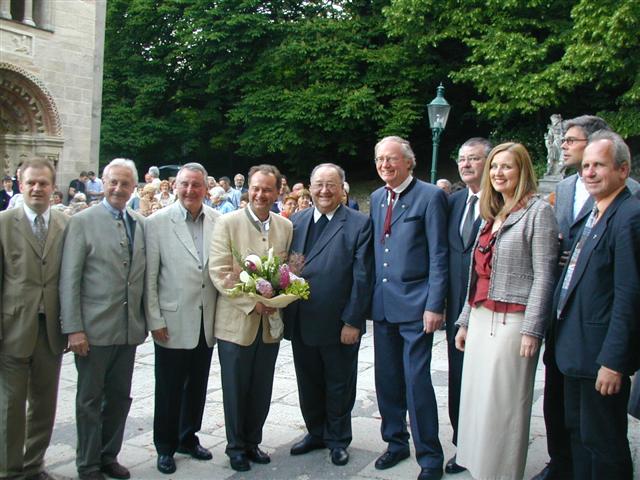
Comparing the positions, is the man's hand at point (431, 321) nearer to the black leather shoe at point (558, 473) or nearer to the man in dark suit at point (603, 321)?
the man in dark suit at point (603, 321)

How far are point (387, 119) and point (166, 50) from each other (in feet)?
36.7

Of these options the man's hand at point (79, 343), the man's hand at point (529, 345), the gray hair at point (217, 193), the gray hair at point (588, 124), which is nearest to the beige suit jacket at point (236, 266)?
the man's hand at point (79, 343)

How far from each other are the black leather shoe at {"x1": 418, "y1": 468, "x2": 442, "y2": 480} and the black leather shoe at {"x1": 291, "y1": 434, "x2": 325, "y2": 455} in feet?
2.74

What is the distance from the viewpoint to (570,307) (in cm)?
333

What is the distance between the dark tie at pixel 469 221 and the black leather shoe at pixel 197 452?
2204 millimetres

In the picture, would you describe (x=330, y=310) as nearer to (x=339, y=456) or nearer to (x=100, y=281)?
(x=339, y=456)

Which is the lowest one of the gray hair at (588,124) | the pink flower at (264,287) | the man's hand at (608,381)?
the man's hand at (608,381)

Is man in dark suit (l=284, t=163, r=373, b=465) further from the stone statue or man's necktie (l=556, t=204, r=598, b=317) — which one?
the stone statue

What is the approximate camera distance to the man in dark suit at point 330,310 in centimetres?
426

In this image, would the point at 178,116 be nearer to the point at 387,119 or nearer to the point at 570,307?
the point at 387,119

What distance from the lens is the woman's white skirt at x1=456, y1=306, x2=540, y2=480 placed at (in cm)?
357

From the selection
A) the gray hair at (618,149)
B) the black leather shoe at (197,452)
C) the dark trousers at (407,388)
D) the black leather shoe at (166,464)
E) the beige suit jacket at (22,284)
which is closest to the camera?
the gray hair at (618,149)

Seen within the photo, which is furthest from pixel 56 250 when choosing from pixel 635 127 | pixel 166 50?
pixel 166 50

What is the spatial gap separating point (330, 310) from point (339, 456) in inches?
38.3
